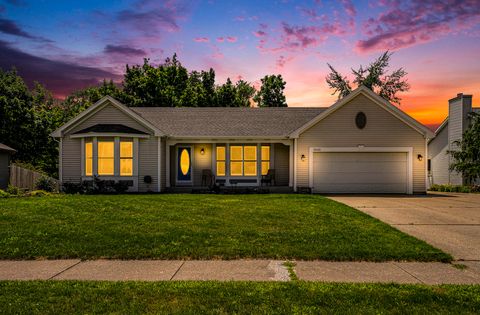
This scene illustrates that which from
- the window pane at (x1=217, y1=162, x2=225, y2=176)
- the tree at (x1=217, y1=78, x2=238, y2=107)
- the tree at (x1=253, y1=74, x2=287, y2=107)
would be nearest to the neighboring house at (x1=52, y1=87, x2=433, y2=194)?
the window pane at (x1=217, y1=162, x2=225, y2=176)

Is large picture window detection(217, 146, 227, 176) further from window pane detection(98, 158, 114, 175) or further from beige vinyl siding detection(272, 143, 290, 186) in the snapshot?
window pane detection(98, 158, 114, 175)

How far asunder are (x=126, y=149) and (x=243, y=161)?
662cm

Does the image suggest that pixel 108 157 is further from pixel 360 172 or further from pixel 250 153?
pixel 360 172

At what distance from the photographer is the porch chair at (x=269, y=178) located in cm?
2036

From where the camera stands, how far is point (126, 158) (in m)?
19.7

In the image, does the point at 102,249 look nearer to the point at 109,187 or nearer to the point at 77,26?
the point at 109,187

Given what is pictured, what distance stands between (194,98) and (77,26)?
68.5 feet

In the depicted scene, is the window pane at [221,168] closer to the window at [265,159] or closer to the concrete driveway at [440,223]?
the window at [265,159]

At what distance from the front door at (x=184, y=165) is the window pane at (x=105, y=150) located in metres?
3.78

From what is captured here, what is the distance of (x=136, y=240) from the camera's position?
7992 millimetres

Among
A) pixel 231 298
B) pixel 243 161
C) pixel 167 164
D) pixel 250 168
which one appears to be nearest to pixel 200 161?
pixel 167 164

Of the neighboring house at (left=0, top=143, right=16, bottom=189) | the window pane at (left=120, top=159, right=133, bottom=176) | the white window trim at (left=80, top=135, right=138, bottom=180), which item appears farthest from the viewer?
the neighboring house at (left=0, top=143, right=16, bottom=189)

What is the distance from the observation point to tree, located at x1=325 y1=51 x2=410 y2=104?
4752cm

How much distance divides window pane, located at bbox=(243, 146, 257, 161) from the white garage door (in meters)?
3.52
